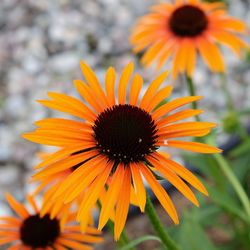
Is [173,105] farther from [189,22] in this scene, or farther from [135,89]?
[189,22]

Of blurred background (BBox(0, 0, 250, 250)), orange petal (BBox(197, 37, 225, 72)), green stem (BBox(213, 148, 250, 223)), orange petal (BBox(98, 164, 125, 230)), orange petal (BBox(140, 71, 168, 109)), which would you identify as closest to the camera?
orange petal (BBox(98, 164, 125, 230))

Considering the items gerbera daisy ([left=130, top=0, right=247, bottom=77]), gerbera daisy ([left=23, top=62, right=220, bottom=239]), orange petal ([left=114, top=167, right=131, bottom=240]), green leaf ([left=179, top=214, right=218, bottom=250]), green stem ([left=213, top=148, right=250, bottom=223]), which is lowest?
green leaf ([left=179, top=214, right=218, bottom=250])

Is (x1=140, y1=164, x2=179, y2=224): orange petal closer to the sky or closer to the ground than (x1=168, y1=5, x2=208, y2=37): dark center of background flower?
closer to the ground

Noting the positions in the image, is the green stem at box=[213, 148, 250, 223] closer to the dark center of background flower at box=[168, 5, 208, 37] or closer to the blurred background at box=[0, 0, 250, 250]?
the dark center of background flower at box=[168, 5, 208, 37]

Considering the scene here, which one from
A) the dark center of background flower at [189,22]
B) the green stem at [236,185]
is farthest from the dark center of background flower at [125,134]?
the dark center of background flower at [189,22]

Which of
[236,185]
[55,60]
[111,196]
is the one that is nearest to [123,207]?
[111,196]

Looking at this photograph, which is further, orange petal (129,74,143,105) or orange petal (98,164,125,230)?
orange petal (129,74,143,105)

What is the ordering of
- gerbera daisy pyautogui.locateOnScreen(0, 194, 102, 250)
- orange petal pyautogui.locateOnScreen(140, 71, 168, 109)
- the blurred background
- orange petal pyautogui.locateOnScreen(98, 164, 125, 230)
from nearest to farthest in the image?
orange petal pyautogui.locateOnScreen(98, 164, 125, 230) < orange petal pyautogui.locateOnScreen(140, 71, 168, 109) < gerbera daisy pyautogui.locateOnScreen(0, 194, 102, 250) < the blurred background

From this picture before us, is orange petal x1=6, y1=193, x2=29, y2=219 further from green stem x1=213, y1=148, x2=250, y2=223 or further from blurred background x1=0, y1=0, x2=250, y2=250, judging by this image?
blurred background x1=0, y1=0, x2=250, y2=250

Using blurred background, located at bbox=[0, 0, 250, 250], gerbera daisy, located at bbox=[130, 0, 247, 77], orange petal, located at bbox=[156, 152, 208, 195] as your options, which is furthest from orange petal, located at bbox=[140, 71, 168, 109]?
blurred background, located at bbox=[0, 0, 250, 250]
